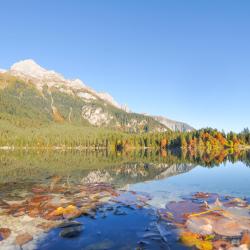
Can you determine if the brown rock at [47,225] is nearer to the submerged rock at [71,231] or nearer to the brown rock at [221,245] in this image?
the submerged rock at [71,231]

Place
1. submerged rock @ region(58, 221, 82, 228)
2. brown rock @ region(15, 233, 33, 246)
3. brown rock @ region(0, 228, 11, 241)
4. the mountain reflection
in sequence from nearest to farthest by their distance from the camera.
A: brown rock @ region(15, 233, 33, 246)
brown rock @ region(0, 228, 11, 241)
submerged rock @ region(58, 221, 82, 228)
the mountain reflection

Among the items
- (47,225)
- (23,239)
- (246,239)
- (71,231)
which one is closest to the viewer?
(246,239)

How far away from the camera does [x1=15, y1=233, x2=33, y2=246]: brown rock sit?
16453 mm

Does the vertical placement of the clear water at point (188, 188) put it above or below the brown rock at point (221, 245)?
below

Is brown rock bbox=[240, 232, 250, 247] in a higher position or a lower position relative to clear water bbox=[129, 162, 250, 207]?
higher

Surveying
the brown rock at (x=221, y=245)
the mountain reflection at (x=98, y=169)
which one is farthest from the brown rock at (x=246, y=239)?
the mountain reflection at (x=98, y=169)

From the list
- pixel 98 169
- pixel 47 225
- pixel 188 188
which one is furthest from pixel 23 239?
pixel 98 169

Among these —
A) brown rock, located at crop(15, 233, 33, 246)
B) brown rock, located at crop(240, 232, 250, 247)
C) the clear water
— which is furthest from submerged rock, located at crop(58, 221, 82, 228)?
brown rock, located at crop(240, 232, 250, 247)

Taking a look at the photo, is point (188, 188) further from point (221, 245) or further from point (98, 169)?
point (98, 169)

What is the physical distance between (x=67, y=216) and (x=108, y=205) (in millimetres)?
5584

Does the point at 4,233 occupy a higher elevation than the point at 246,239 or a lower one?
lower

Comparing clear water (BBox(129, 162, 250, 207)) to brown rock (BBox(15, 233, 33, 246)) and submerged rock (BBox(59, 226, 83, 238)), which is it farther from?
brown rock (BBox(15, 233, 33, 246))

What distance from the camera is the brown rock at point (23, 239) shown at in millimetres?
16453

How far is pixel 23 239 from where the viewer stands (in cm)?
1697
